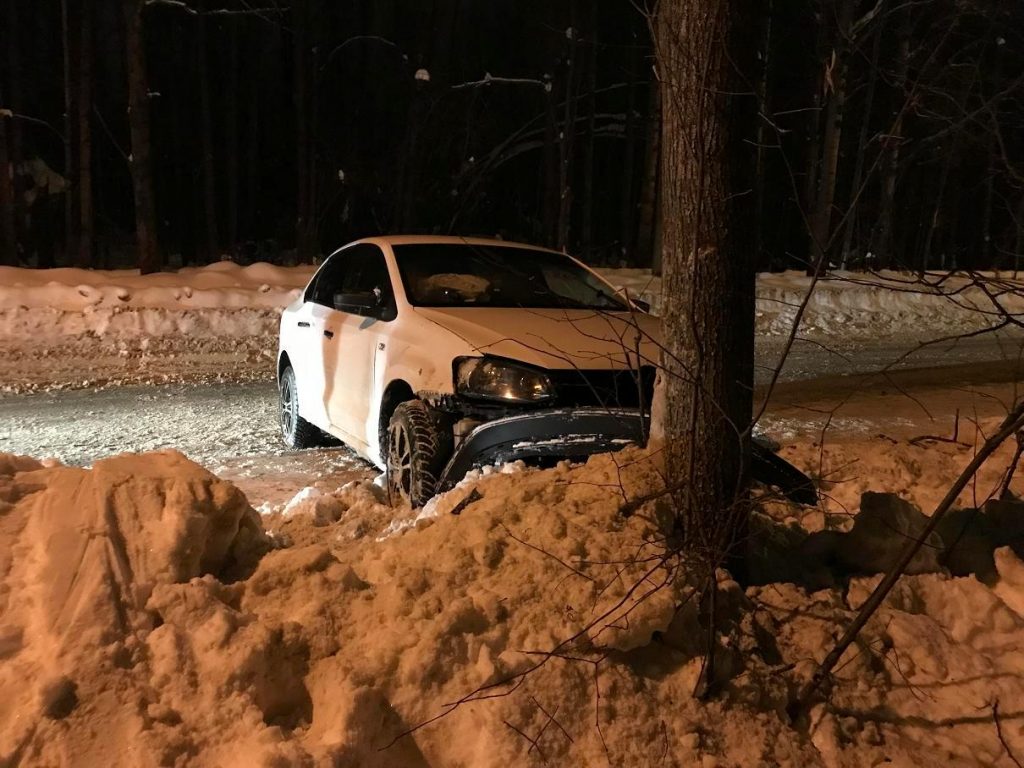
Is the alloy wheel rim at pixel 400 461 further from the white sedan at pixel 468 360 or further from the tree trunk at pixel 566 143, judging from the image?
the tree trunk at pixel 566 143

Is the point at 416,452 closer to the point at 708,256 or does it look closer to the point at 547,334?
the point at 547,334

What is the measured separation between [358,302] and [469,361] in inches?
41.7

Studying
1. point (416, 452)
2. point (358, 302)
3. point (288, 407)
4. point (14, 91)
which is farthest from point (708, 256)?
point (14, 91)

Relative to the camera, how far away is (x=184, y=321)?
11656 mm

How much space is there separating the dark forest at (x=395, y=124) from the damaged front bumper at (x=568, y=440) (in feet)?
49.9

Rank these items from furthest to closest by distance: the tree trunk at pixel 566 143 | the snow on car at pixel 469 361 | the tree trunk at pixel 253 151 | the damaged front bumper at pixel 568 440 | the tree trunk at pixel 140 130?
1. the tree trunk at pixel 253 151
2. the tree trunk at pixel 566 143
3. the tree trunk at pixel 140 130
4. the snow on car at pixel 469 361
5. the damaged front bumper at pixel 568 440

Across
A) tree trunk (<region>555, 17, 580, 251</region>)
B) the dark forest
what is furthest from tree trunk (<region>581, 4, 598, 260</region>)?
tree trunk (<region>555, 17, 580, 251</region>)

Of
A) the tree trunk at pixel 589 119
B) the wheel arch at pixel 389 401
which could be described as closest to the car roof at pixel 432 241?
the wheel arch at pixel 389 401

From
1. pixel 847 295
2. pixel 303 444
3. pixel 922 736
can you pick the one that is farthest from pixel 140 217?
pixel 922 736

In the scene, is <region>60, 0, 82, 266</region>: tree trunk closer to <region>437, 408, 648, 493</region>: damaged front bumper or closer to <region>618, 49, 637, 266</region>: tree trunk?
<region>618, 49, 637, 266</region>: tree trunk

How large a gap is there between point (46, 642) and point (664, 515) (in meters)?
2.10

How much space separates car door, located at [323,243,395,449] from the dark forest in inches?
528

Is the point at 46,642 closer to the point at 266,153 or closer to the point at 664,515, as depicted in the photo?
the point at 664,515

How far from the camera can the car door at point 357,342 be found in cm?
524
